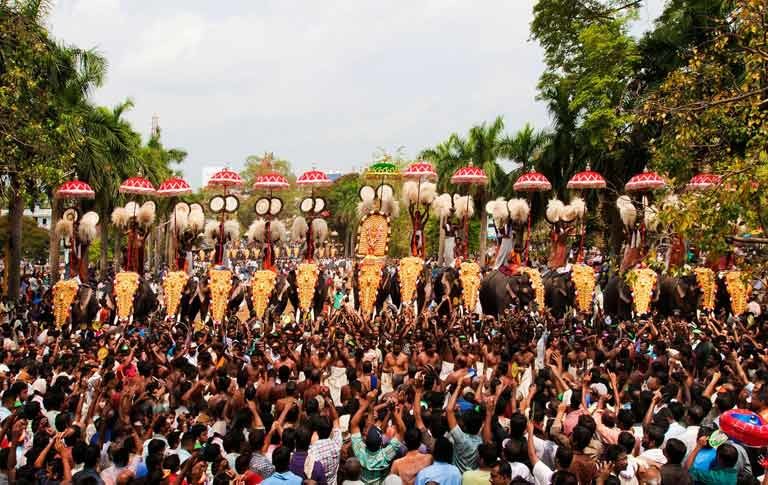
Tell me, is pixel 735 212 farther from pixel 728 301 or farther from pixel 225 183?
pixel 225 183

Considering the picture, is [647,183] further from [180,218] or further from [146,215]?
[146,215]

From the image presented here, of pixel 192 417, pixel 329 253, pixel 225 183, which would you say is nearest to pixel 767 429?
pixel 192 417

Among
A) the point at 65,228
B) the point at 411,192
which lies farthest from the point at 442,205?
the point at 65,228

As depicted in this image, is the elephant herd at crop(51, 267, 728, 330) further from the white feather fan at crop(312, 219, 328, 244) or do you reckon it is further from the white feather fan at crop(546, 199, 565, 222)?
the white feather fan at crop(546, 199, 565, 222)

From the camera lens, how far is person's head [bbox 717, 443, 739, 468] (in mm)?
4816

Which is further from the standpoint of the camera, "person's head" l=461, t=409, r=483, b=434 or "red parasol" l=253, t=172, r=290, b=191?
"red parasol" l=253, t=172, r=290, b=191

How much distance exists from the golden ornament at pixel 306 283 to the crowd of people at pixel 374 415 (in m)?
3.48

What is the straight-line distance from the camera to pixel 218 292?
1358 centimetres

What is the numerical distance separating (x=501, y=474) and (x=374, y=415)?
1.76 m

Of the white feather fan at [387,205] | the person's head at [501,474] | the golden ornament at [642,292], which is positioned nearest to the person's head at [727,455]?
the person's head at [501,474]

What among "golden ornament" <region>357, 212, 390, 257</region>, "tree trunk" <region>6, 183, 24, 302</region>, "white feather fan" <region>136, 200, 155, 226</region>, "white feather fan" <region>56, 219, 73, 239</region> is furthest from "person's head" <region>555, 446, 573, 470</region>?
"tree trunk" <region>6, 183, 24, 302</region>

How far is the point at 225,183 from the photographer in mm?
14266

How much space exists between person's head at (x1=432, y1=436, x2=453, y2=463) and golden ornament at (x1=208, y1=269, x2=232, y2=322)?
945cm

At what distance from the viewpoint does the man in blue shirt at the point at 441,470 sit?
15.1ft
